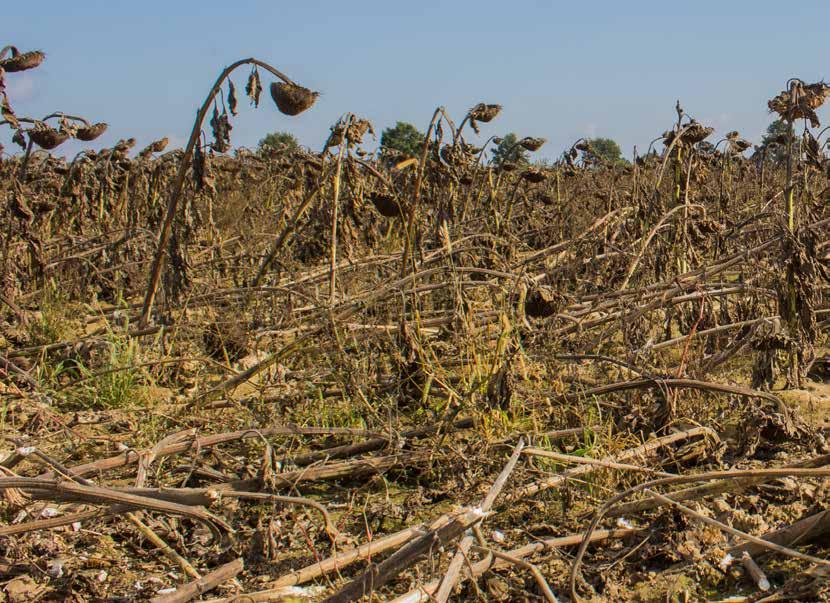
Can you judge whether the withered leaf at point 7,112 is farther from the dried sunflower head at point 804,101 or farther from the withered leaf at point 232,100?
the dried sunflower head at point 804,101

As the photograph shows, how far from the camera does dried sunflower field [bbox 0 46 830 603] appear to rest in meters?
2.36

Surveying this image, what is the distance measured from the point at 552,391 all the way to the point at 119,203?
6.03m

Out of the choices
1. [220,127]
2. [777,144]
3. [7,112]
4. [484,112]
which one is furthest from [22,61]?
[777,144]

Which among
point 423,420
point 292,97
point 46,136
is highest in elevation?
point 46,136

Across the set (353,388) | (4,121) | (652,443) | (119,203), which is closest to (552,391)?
(652,443)

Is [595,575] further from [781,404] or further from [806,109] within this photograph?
[806,109]

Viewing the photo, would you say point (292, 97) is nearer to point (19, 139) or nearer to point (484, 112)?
point (484, 112)

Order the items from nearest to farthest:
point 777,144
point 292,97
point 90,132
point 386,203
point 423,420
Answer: point 423,420 < point 292,97 < point 386,203 < point 90,132 < point 777,144

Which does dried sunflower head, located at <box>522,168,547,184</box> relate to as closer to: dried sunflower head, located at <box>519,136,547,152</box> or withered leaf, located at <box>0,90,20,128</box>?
dried sunflower head, located at <box>519,136,547,152</box>

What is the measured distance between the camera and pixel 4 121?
16.8ft

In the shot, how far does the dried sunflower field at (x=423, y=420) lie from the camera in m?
2.36

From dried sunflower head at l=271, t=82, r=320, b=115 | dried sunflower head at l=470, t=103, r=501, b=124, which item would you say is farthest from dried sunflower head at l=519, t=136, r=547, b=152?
dried sunflower head at l=271, t=82, r=320, b=115

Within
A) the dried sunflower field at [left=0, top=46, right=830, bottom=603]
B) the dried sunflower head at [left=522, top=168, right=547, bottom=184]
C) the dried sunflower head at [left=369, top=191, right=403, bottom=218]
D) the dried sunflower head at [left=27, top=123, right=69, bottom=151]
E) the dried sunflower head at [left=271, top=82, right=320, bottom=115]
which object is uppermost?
the dried sunflower head at [left=27, top=123, right=69, bottom=151]

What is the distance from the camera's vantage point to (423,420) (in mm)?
3512
